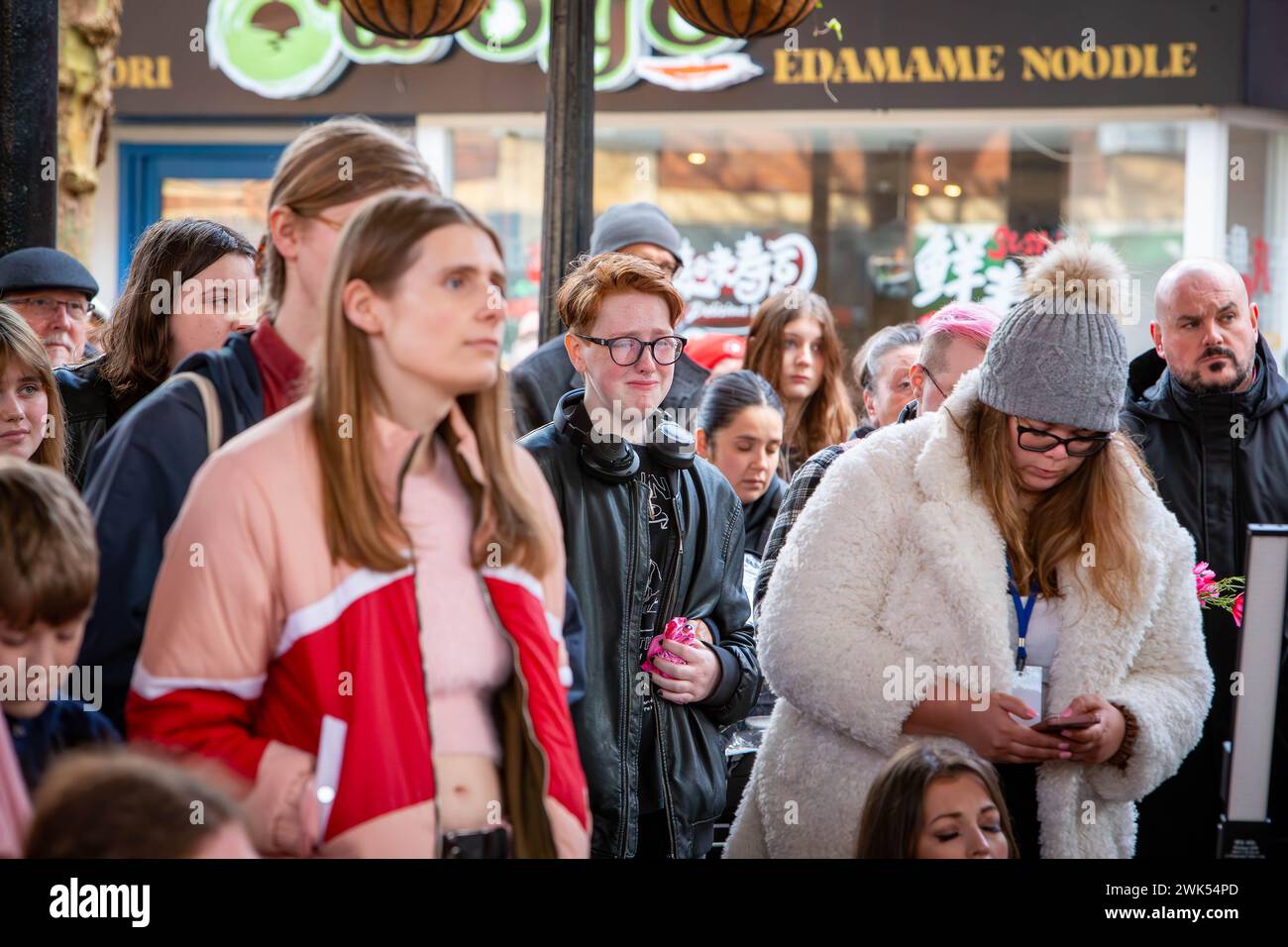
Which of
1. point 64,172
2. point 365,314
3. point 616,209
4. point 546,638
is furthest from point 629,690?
point 64,172

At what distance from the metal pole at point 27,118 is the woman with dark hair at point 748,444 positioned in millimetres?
1721

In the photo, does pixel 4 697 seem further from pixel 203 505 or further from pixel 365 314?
pixel 365 314

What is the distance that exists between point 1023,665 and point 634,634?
63 centimetres

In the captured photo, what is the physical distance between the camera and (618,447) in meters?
2.34

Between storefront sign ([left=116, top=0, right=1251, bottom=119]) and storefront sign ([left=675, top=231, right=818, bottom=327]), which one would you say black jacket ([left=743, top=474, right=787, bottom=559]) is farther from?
storefront sign ([left=116, top=0, right=1251, bottom=119])

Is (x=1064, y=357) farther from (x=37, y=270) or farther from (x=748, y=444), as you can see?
(x=37, y=270)

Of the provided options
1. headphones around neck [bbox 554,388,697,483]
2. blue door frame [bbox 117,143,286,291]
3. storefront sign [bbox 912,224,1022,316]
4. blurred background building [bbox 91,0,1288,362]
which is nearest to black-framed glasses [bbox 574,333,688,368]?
headphones around neck [bbox 554,388,697,483]

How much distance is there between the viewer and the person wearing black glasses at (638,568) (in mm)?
2322

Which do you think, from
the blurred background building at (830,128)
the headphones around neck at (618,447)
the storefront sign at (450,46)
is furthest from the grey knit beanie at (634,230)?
the storefront sign at (450,46)

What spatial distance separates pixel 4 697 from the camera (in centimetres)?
168

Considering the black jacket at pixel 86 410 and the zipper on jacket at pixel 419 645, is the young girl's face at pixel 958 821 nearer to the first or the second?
the zipper on jacket at pixel 419 645

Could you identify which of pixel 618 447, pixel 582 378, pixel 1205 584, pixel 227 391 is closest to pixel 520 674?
pixel 227 391

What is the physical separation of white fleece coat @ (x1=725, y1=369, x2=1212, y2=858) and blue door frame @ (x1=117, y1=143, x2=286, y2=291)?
18.1 feet

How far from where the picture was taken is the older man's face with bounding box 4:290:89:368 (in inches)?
119
